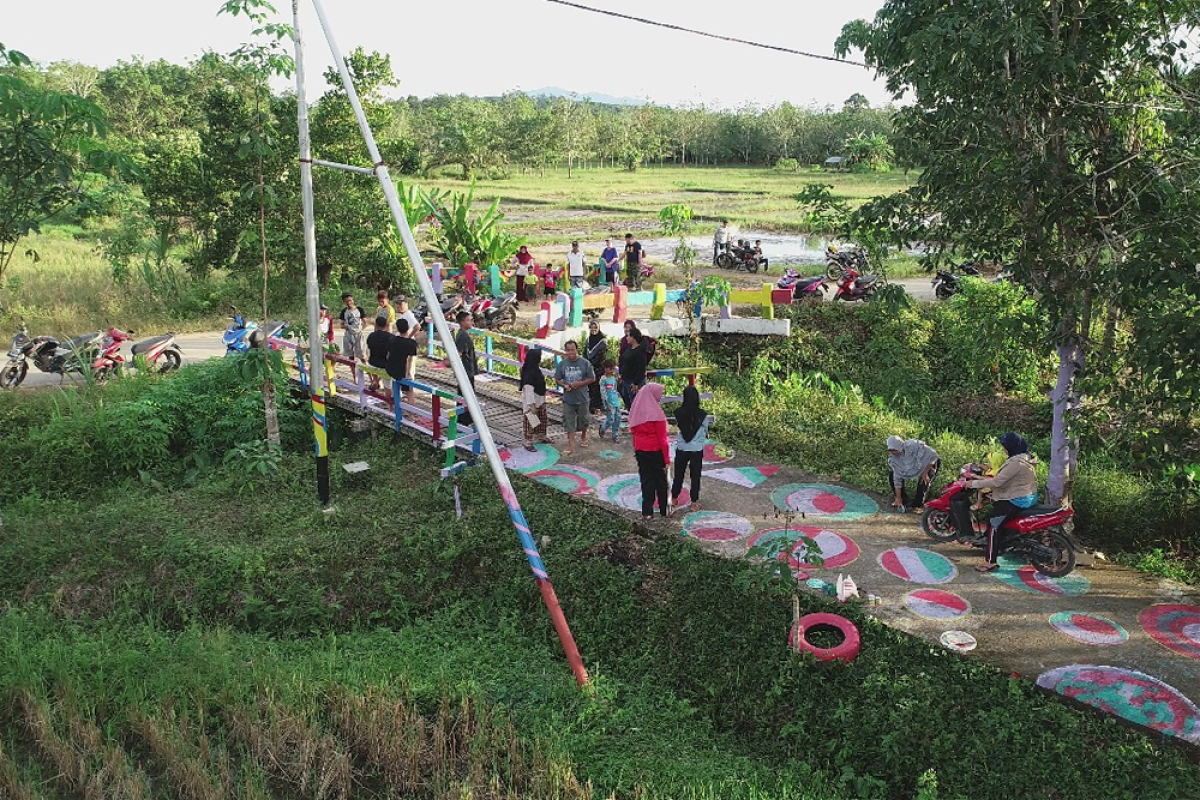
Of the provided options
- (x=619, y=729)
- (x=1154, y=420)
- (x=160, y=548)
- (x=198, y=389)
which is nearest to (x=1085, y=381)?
(x=1154, y=420)

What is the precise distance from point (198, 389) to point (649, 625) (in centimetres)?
828

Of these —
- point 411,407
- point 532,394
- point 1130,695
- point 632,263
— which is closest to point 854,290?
point 632,263

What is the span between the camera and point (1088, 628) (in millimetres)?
7008

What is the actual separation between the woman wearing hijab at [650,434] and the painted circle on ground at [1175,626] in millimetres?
4153

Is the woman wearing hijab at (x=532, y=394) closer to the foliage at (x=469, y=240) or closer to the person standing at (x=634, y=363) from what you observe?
the person standing at (x=634, y=363)

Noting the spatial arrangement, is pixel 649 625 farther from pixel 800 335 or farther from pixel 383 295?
pixel 800 335

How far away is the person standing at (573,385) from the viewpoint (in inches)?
414

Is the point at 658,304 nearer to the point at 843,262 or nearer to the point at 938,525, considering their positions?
the point at 843,262

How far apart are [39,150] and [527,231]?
27.1 m

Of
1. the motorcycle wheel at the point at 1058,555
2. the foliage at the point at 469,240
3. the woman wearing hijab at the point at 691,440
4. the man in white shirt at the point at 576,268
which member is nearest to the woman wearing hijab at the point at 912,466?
the motorcycle wheel at the point at 1058,555

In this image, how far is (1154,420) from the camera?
7.52 meters

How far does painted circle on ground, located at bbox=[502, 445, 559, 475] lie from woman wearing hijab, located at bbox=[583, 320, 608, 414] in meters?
0.92

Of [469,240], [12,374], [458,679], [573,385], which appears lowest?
[458,679]

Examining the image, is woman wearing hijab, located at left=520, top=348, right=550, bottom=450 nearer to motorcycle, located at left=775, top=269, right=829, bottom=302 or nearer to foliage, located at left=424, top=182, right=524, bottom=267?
motorcycle, located at left=775, top=269, right=829, bottom=302
